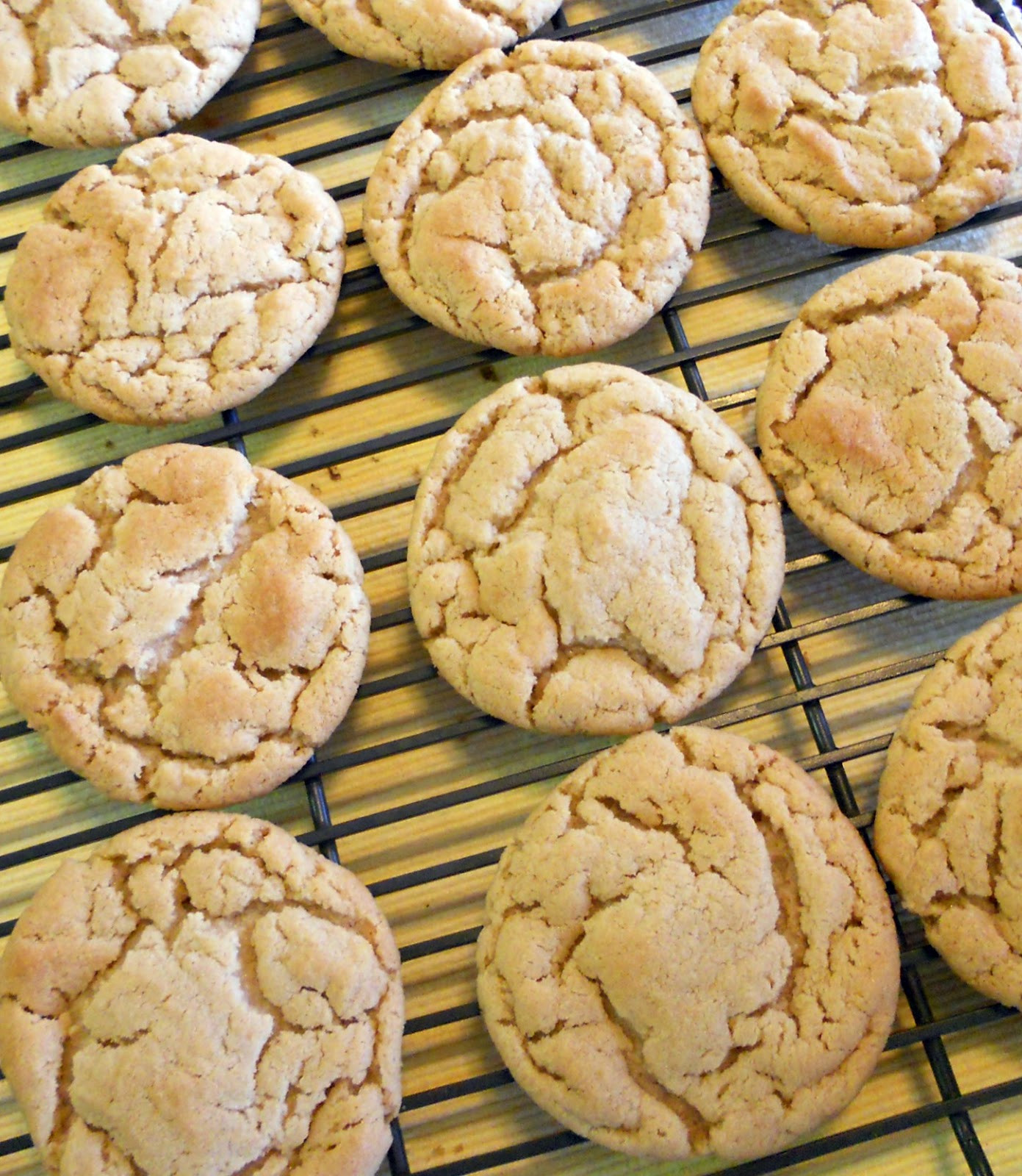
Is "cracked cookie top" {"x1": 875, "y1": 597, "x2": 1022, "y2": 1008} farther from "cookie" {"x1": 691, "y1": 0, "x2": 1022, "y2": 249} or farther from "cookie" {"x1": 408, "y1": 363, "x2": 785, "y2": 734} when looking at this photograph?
"cookie" {"x1": 691, "y1": 0, "x2": 1022, "y2": 249}

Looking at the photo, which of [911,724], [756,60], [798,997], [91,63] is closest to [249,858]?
[798,997]

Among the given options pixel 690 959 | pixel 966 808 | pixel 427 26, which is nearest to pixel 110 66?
pixel 427 26

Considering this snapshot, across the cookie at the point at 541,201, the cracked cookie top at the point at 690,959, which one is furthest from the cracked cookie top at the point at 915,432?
the cracked cookie top at the point at 690,959

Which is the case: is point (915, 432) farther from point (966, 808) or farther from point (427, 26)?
point (427, 26)

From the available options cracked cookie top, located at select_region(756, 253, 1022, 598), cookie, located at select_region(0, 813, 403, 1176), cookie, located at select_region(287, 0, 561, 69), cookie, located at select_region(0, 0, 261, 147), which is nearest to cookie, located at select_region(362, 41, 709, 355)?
cookie, located at select_region(287, 0, 561, 69)

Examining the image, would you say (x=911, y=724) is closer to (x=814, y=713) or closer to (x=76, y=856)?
(x=814, y=713)

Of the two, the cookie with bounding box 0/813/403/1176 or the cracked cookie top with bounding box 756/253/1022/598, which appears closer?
the cookie with bounding box 0/813/403/1176

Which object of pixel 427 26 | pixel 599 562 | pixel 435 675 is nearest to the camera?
pixel 599 562

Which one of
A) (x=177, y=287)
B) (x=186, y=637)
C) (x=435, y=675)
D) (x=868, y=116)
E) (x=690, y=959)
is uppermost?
(x=868, y=116)
